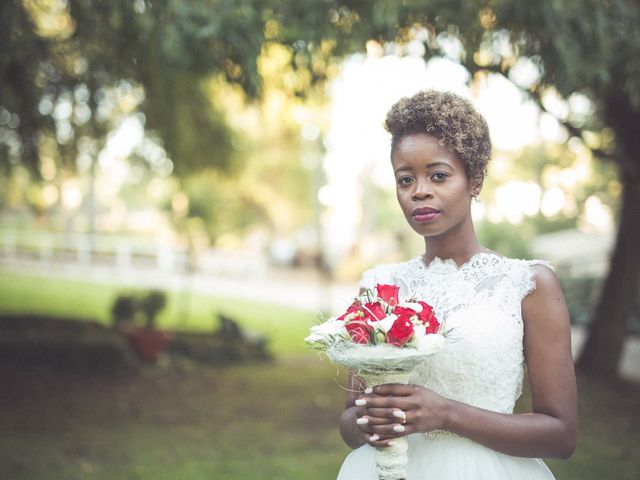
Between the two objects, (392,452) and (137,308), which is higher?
(392,452)

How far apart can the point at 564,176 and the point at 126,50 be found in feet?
80.5

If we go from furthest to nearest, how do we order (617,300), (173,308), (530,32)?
(173,308), (617,300), (530,32)

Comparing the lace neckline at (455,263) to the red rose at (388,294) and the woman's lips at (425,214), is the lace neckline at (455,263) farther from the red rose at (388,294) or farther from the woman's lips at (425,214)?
the red rose at (388,294)

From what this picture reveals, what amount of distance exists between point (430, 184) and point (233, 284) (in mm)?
27961

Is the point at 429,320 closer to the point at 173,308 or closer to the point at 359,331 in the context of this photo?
the point at 359,331

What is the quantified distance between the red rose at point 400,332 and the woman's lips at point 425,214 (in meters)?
0.43

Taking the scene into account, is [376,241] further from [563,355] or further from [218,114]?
[563,355]

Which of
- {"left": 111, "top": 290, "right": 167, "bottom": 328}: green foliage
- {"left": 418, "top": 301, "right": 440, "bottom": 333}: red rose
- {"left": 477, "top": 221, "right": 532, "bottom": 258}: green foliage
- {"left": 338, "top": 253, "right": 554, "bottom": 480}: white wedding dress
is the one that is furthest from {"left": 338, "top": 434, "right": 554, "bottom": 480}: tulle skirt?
{"left": 477, "top": 221, "right": 532, "bottom": 258}: green foliage

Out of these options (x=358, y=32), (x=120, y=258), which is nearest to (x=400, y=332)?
(x=358, y=32)

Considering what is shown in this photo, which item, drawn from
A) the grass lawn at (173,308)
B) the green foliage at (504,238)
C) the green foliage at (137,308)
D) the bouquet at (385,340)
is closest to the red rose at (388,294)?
the bouquet at (385,340)

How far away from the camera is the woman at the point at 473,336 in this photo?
2031 mm

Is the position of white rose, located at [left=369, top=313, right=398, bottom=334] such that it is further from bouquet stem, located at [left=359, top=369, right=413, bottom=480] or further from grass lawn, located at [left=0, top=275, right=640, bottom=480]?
grass lawn, located at [left=0, top=275, right=640, bottom=480]

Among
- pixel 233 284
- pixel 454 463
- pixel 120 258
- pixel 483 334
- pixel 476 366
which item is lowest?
pixel 233 284

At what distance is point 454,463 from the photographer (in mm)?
2125
